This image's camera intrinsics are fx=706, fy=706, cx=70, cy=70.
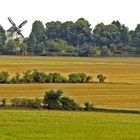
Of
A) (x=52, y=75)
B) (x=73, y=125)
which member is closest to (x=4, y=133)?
(x=73, y=125)

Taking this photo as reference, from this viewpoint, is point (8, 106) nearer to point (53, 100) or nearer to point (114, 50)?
point (53, 100)

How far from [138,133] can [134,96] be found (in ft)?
75.7

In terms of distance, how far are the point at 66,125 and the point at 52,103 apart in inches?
414

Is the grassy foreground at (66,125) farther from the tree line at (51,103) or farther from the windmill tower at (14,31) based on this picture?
the windmill tower at (14,31)

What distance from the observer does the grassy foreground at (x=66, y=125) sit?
29703 millimetres

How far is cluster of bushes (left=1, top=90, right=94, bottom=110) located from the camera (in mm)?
43562

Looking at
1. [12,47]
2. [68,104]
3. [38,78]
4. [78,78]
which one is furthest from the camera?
[12,47]

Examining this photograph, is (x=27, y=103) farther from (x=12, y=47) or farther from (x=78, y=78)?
(x=12, y=47)

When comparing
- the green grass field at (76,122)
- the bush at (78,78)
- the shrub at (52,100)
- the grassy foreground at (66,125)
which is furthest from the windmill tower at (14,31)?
the grassy foreground at (66,125)

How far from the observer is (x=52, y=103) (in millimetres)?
44031

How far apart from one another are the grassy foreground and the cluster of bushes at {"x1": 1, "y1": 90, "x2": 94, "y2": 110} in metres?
2.55

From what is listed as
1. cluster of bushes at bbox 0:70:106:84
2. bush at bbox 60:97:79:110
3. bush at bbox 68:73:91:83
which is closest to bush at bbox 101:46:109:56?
bush at bbox 68:73:91:83

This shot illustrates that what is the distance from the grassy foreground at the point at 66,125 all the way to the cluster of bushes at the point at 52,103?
2548 millimetres

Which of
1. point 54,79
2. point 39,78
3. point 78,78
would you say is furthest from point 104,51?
point 39,78
